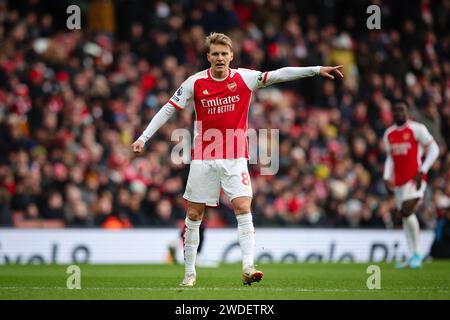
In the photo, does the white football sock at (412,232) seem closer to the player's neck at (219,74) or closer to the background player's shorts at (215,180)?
the background player's shorts at (215,180)

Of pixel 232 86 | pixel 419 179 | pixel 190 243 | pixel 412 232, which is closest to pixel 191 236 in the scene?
pixel 190 243

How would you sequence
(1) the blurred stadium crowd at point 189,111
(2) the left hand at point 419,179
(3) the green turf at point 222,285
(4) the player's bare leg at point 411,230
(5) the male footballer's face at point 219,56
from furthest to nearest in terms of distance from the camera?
1. (1) the blurred stadium crowd at point 189,111
2. (4) the player's bare leg at point 411,230
3. (2) the left hand at point 419,179
4. (5) the male footballer's face at point 219,56
5. (3) the green turf at point 222,285

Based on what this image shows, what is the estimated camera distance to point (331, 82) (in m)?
25.0

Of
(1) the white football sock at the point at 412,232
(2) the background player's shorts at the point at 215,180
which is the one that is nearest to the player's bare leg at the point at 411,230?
(1) the white football sock at the point at 412,232

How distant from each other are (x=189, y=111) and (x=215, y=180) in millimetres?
11431

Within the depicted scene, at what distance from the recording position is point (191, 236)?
10.5 metres

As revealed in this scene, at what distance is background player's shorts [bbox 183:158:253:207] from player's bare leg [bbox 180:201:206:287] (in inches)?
4.2

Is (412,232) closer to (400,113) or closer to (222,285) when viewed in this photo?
(400,113)

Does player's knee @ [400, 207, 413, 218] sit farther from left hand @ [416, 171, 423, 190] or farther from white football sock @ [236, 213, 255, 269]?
white football sock @ [236, 213, 255, 269]

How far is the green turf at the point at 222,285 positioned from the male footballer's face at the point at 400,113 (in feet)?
9.21

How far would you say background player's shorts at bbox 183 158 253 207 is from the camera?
10.3m

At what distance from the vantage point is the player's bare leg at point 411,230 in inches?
615

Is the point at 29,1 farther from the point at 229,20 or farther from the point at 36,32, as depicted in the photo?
the point at 229,20
